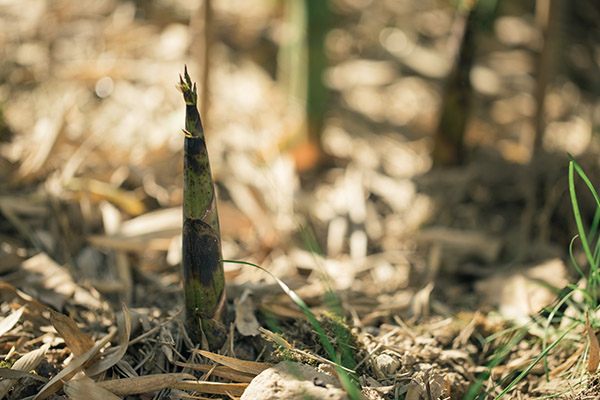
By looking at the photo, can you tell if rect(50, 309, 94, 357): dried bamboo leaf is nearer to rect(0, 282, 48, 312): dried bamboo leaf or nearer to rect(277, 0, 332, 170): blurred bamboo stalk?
rect(0, 282, 48, 312): dried bamboo leaf

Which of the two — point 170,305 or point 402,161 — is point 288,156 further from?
point 170,305

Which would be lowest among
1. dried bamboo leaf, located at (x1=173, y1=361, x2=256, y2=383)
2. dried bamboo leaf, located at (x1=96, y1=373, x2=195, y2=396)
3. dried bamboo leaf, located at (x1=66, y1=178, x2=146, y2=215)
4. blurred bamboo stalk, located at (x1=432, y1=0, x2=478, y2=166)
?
dried bamboo leaf, located at (x1=96, y1=373, x2=195, y2=396)

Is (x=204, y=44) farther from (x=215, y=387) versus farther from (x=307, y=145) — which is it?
(x=215, y=387)

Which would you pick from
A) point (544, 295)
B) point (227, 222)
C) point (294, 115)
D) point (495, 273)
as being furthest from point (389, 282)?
point (294, 115)

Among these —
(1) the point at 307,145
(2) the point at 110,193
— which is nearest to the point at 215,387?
(2) the point at 110,193

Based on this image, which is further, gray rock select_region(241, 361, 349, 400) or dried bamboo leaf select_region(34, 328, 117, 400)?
dried bamboo leaf select_region(34, 328, 117, 400)

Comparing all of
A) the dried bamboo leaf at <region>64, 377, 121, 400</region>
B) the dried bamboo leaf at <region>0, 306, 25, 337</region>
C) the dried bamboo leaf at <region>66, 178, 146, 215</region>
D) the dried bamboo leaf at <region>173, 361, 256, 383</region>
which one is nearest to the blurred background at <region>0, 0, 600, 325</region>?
the dried bamboo leaf at <region>66, 178, 146, 215</region>
